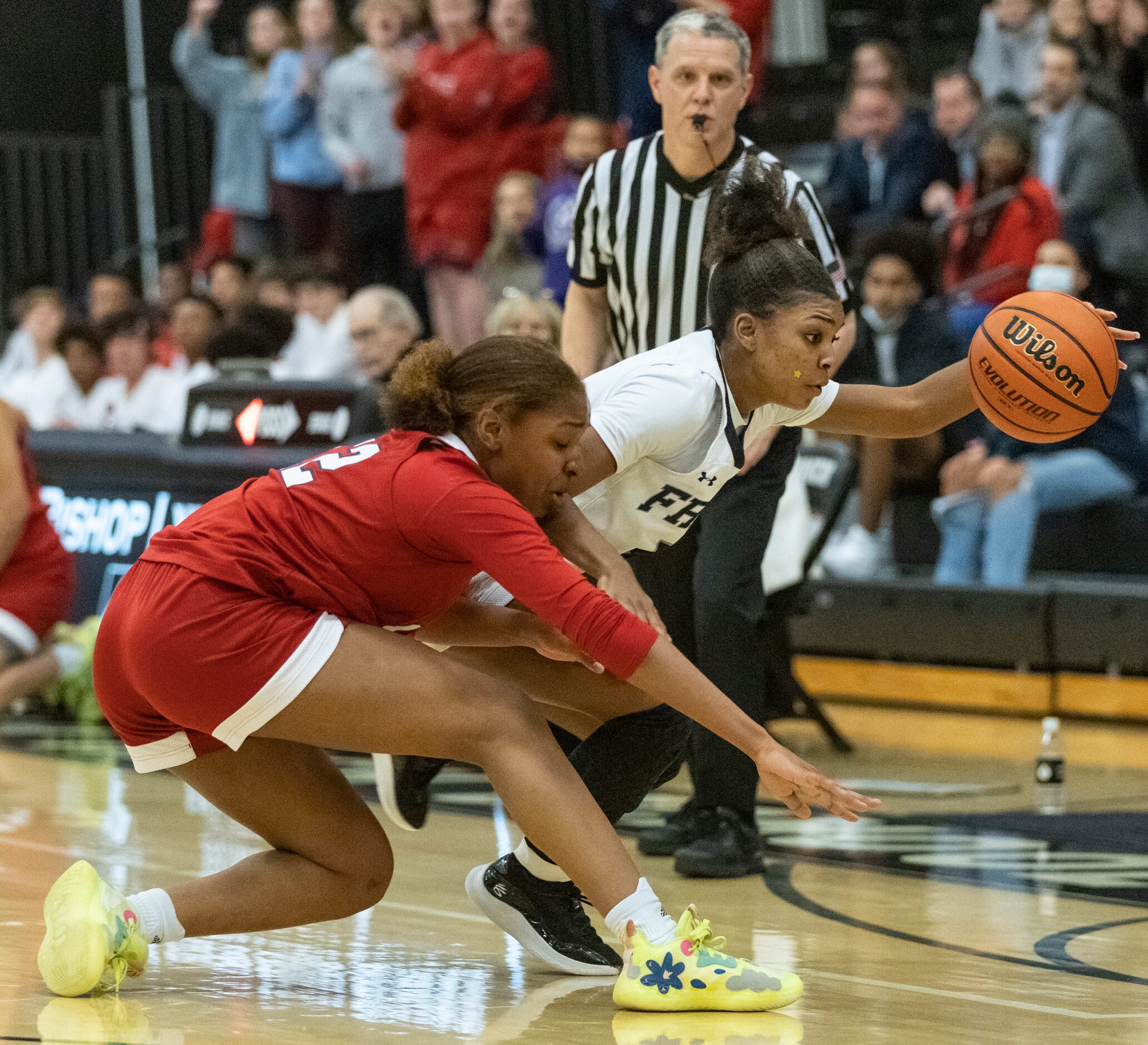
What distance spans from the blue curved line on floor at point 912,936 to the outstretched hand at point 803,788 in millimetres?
794

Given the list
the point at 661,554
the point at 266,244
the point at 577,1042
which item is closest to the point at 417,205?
the point at 266,244

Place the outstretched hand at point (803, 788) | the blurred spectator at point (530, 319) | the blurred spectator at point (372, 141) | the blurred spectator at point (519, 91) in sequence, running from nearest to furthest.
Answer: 1. the outstretched hand at point (803, 788)
2. the blurred spectator at point (530, 319)
3. the blurred spectator at point (519, 91)
4. the blurred spectator at point (372, 141)

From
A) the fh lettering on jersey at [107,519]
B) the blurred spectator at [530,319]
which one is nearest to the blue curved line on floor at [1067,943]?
the blurred spectator at [530,319]

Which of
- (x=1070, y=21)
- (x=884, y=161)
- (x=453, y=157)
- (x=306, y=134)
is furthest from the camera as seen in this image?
(x=306, y=134)

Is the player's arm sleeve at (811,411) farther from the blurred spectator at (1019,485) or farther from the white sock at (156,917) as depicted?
the blurred spectator at (1019,485)

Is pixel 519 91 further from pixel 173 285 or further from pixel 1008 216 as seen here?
pixel 173 285

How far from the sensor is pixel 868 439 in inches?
321

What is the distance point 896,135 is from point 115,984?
732 cm

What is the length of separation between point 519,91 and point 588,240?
5488mm

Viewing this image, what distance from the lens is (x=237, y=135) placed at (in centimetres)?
1241

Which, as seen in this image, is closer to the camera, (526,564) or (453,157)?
(526,564)

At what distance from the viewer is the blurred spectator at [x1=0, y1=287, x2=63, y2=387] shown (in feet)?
39.8

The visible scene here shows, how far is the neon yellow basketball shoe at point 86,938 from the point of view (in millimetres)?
3131

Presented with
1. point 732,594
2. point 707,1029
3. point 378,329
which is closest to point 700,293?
point 732,594
